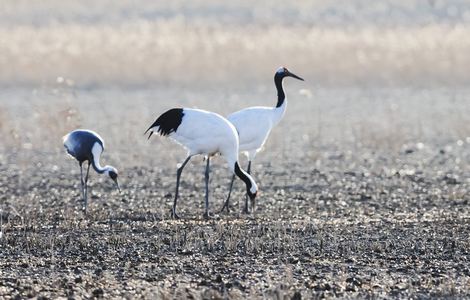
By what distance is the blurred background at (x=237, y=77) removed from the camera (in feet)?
70.4

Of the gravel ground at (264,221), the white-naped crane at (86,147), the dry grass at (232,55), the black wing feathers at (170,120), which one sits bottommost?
the gravel ground at (264,221)

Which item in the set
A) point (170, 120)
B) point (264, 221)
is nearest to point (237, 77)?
point (170, 120)

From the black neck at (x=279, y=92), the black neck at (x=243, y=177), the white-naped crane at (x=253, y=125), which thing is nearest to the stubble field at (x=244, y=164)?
the black neck at (x=243, y=177)

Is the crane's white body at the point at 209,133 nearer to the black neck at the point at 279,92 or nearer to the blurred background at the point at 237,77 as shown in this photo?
the black neck at the point at 279,92

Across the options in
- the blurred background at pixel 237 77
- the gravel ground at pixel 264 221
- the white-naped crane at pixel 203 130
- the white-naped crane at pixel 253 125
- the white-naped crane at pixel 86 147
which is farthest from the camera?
the blurred background at pixel 237 77

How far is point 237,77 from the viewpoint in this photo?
31812 mm

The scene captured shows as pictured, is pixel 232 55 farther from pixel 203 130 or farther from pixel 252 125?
pixel 203 130

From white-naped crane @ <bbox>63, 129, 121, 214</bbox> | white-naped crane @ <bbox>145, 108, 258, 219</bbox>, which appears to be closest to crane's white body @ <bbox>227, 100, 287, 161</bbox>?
white-naped crane @ <bbox>145, 108, 258, 219</bbox>

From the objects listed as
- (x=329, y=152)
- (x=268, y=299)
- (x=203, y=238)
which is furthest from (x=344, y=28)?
(x=268, y=299)

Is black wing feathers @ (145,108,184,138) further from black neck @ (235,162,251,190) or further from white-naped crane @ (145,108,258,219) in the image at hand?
black neck @ (235,162,251,190)

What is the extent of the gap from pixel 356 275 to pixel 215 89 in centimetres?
2007

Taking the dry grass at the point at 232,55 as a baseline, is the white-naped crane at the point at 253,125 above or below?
below

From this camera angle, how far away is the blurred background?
70.4 feet

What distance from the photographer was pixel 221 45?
36.7m
